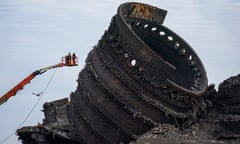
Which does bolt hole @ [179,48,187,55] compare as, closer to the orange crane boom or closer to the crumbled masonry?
the crumbled masonry

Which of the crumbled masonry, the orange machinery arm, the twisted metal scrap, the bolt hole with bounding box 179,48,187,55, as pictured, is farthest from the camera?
the orange machinery arm

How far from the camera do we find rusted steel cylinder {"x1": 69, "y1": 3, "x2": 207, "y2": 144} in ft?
41.3

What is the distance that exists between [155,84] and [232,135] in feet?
8.14

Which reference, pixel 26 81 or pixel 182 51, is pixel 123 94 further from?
pixel 26 81

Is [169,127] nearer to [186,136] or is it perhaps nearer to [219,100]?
[186,136]

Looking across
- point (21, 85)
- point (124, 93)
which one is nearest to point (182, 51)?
point (124, 93)

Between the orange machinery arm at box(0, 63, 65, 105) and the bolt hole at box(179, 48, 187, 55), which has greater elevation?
the bolt hole at box(179, 48, 187, 55)

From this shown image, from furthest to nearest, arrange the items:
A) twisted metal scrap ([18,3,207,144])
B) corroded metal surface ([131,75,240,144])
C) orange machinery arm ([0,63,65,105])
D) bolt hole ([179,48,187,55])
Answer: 1. orange machinery arm ([0,63,65,105])
2. bolt hole ([179,48,187,55])
3. twisted metal scrap ([18,3,207,144])
4. corroded metal surface ([131,75,240,144])

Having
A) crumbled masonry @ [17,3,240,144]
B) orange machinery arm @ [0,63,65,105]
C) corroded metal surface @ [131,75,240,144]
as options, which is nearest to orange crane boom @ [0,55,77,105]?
orange machinery arm @ [0,63,65,105]

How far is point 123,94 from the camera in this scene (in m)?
12.8

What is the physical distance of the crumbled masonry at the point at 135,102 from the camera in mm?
12461

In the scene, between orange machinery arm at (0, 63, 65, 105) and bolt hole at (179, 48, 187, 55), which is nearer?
bolt hole at (179, 48, 187, 55)

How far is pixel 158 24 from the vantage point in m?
16.3

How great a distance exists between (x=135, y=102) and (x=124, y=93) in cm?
40
